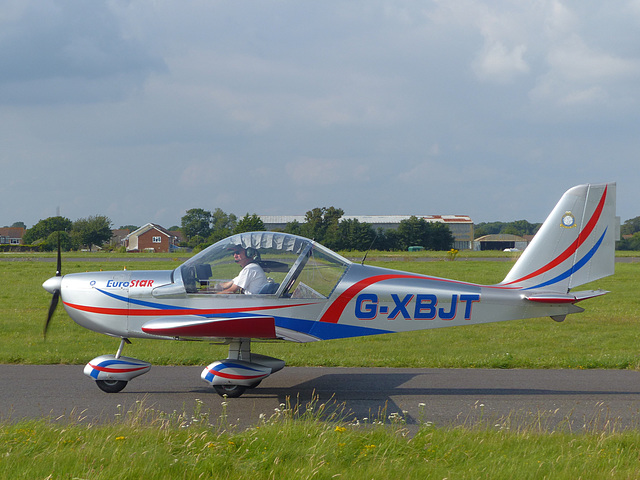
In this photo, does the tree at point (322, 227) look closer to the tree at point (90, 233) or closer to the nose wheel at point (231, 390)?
the nose wheel at point (231, 390)

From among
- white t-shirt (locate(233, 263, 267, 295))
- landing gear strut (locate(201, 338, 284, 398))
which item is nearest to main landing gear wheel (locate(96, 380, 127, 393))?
landing gear strut (locate(201, 338, 284, 398))

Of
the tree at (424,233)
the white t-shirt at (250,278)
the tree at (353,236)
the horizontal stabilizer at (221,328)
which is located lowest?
the horizontal stabilizer at (221,328)

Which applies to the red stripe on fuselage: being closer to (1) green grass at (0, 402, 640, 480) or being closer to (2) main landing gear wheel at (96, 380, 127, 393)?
(2) main landing gear wheel at (96, 380, 127, 393)

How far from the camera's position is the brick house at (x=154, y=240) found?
281 ft

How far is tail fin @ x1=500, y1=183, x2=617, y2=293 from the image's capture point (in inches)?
326

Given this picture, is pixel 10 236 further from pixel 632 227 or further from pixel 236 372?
pixel 236 372

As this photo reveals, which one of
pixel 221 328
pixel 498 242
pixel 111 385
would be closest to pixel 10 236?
pixel 498 242

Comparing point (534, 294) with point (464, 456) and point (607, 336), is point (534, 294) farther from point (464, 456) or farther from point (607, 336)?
point (607, 336)

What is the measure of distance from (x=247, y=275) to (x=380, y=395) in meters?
2.37

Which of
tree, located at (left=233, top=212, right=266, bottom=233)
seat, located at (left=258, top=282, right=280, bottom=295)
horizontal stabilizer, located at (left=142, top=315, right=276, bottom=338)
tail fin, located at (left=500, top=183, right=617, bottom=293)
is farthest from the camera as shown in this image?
tree, located at (left=233, top=212, right=266, bottom=233)

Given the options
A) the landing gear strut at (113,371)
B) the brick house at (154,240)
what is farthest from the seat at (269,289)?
the brick house at (154,240)

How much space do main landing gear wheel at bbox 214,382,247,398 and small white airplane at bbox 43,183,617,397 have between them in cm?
1

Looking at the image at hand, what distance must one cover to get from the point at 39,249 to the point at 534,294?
3519 inches

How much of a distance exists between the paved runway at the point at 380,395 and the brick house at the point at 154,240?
3052 inches
